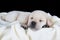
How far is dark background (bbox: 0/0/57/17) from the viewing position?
1897mm

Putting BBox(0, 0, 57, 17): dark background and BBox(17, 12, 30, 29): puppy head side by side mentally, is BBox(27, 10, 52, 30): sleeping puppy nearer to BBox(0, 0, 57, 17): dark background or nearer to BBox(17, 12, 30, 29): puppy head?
BBox(17, 12, 30, 29): puppy head

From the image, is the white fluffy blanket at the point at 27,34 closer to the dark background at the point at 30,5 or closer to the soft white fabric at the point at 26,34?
the soft white fabric at the point at 26,34

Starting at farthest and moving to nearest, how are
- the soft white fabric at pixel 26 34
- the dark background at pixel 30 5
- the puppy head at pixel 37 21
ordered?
the dark background at pixel 30 5 < the puppy head at pixel 37 21 < the soft white fabric at pixel 26 34

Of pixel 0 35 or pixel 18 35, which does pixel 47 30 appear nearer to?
pixel 18 35

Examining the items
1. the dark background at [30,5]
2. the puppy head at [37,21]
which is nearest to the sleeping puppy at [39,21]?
the puppy head at [37,21]

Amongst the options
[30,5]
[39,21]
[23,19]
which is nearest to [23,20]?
[23,19]

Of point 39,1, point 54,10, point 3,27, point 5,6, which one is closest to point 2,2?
point 5,6

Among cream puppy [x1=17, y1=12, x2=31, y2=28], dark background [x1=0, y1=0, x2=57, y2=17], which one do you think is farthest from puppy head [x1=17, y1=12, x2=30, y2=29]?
dark background [x1=0, y1=0, x2=57, y2=17]

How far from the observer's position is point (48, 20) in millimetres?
1041

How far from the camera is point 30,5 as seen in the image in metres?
1.90

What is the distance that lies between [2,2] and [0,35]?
1038mm

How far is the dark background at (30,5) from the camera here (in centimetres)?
190

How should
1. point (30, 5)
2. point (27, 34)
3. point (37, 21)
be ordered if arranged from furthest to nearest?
point (30, 5), point (37, 21), point (27, 34)

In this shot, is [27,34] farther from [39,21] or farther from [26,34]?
[39,21]
